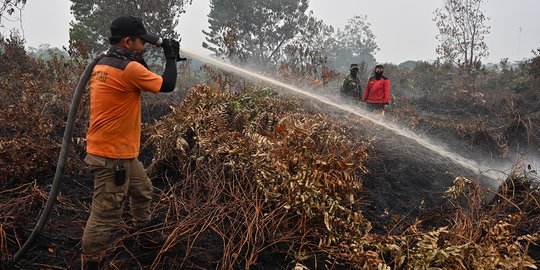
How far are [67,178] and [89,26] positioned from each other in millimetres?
16352

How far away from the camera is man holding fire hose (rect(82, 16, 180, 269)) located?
2.49 m

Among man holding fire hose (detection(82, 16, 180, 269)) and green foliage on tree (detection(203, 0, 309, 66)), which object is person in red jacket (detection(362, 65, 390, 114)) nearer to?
man holding fire hose (detection(82, 16, 180, 269))

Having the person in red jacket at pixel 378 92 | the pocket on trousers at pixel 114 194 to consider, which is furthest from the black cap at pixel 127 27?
the person in red jacket at pixel 378 92

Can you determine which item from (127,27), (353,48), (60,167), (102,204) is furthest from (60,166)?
(353,48)

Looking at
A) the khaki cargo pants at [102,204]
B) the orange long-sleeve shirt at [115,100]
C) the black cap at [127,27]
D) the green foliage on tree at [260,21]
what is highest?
the green foliage on tree at [260,21]

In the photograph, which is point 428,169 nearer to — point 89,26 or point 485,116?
point 485,116

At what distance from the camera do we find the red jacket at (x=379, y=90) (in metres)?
7.34

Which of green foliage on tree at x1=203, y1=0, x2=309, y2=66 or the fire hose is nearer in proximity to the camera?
the fire hose

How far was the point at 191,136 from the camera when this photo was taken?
14.9ft

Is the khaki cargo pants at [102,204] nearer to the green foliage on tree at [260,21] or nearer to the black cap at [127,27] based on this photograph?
the black cap at [127,27]

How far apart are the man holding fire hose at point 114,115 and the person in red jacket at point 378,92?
560 cm

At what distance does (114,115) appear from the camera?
253 centimetres

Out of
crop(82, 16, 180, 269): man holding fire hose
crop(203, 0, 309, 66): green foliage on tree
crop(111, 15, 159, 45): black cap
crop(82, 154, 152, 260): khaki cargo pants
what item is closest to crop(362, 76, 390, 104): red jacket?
crop(82, 16, 180, 269): man holding fire hose

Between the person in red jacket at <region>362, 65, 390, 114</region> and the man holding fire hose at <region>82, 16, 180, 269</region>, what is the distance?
5.60 m
